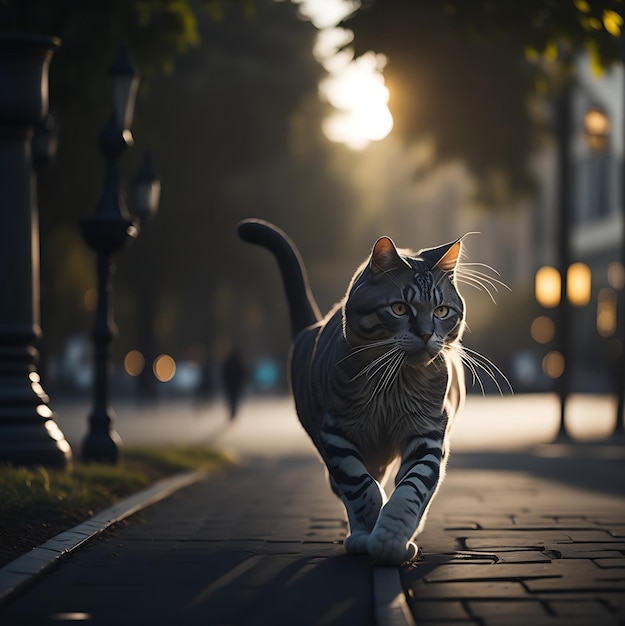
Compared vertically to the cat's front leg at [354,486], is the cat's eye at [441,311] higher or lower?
higher

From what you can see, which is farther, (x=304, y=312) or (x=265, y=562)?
(x=304, y=312)

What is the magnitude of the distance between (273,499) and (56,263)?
24.5 metres

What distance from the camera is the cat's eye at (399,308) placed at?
25.5 feet

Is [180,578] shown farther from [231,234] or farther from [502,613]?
[231,234]

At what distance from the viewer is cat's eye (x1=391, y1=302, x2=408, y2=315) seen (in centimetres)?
776

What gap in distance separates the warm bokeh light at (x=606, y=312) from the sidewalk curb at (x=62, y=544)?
2230 inches

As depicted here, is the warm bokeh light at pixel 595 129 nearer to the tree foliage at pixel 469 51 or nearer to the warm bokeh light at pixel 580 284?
the tree foliage at pixel 469 51

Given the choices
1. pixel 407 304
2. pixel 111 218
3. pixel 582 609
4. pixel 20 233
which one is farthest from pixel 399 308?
pixel 111 218

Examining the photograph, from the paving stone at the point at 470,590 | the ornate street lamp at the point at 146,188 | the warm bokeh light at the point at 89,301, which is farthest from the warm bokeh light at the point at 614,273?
the paving stone at the point at 470,590

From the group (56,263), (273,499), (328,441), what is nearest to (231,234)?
(56,263)

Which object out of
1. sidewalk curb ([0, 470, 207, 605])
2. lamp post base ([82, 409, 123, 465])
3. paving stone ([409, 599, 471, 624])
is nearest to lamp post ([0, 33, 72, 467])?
sidewalk curb ([0, 470, 207, 605])

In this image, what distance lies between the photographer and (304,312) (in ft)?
34.4

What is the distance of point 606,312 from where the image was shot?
68438 mm

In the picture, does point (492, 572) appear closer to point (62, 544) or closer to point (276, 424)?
point (62, 544)
